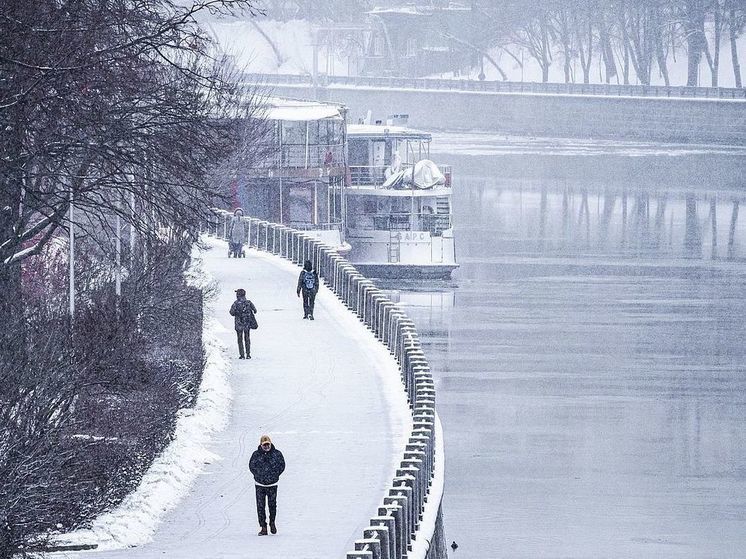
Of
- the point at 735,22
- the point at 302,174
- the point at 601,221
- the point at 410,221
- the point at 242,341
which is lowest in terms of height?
the point at 601,221

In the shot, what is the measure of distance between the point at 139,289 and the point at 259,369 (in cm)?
299

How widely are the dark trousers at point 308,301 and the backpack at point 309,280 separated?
0.07 meters

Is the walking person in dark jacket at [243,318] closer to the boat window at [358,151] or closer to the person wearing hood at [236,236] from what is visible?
the person wearing hood at [236,236]

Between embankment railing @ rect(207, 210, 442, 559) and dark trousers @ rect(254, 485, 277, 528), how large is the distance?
903 millimetres

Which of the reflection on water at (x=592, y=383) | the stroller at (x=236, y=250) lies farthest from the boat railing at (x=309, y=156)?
the stroller at (x=236, y=250)

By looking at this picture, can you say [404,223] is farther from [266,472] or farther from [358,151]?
[266,472]

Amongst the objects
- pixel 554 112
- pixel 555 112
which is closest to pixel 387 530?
pixel 555 112

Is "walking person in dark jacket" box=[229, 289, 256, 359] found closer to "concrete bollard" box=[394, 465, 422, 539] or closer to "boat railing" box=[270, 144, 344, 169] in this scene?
"concrete bollard" box=[394, 465, 422, 539]

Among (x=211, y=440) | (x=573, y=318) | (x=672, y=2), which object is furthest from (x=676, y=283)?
(x=672, y=2)

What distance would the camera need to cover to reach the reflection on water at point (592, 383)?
85.0 feet

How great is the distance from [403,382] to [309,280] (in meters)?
5.57

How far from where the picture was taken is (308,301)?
31.5 metres

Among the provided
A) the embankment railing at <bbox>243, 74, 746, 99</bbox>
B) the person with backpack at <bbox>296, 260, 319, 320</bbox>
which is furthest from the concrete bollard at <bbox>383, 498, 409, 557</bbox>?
the embankment railing at <bbox>243, 74, 746, 99</bbox>

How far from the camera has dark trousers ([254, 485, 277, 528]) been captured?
16438 mm
